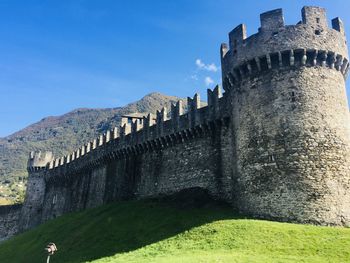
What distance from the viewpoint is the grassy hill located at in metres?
18.8

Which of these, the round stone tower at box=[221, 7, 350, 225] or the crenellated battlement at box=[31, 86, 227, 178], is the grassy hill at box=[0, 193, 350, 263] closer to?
the round stone tower at box=[221, 7, 350, 225]

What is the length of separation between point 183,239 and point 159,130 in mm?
14954

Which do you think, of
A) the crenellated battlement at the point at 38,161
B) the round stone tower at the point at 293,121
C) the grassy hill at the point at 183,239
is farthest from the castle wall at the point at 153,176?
the crenellated battlement at the point at 38,161

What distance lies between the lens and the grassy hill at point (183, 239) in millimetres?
18781

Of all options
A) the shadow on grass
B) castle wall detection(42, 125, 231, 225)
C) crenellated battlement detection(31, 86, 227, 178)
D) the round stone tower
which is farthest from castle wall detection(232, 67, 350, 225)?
crenellated battlement detection(31, 86, 227, 178)

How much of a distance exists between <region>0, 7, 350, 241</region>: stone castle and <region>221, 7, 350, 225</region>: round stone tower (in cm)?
6

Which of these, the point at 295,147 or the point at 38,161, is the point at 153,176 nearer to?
the point at 295,147

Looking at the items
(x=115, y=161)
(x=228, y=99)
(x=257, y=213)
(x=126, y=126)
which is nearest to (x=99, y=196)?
(x=115, y=161)

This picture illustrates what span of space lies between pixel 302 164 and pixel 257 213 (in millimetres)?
3796

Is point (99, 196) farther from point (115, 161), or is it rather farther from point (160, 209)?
point (160, 209)

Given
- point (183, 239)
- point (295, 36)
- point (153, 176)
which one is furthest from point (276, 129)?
point (153, 176)

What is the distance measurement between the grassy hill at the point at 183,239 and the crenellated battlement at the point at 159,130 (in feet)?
18.9

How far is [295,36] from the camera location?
25.0 m

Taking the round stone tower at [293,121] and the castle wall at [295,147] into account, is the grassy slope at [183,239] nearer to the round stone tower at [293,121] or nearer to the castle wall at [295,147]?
the castle wall at [295,147]
